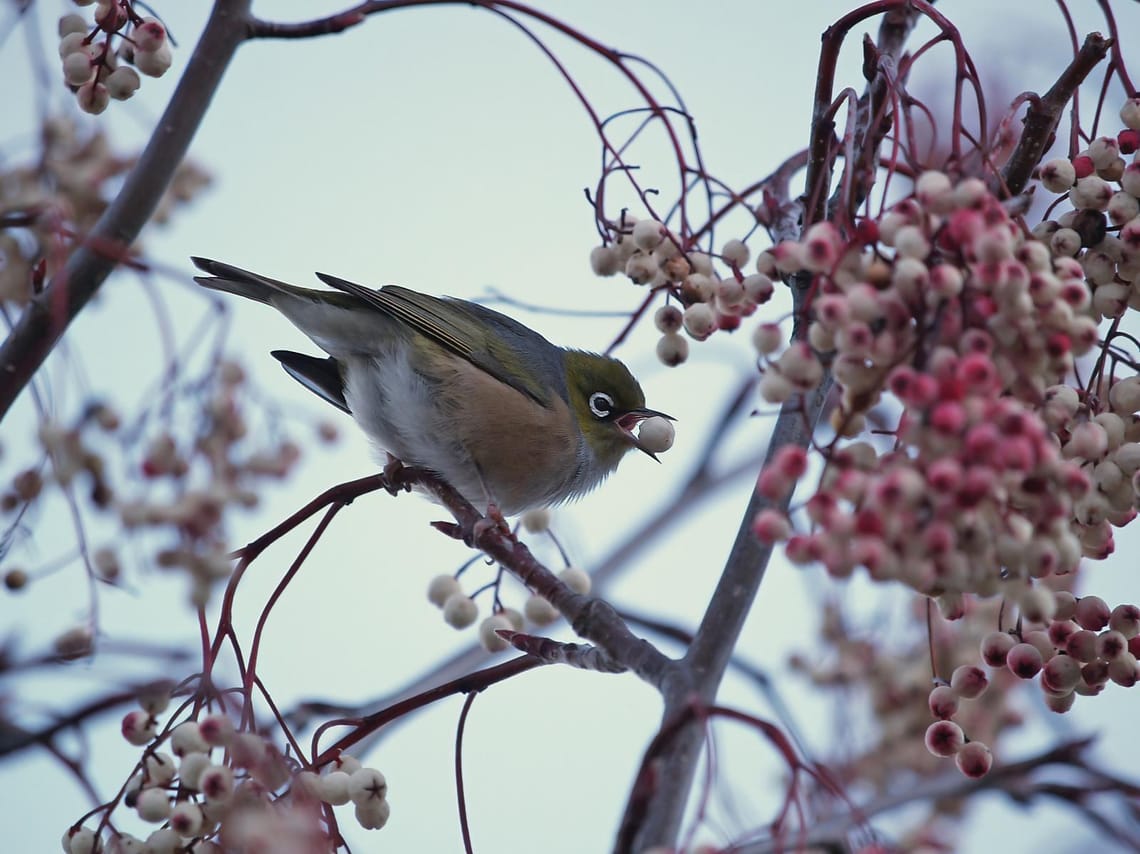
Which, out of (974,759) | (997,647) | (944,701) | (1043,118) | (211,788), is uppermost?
(1043,118)

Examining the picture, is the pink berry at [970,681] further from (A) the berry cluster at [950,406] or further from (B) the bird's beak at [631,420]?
(B) the bird's beak at [631,420]

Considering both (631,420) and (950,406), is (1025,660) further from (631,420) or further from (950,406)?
(631,420)

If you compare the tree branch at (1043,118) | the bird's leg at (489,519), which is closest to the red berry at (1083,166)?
the tree branch at (1043,118)

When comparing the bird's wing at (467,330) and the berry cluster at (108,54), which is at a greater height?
the bird's wing at (467,330)

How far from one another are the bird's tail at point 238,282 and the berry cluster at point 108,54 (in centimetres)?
142

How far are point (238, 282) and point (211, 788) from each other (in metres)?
2.86

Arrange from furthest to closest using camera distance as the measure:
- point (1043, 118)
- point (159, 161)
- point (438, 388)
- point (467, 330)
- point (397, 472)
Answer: point (467, 330), point (438, 388), point (397, 472), point (159, 161), point (1043, 118)

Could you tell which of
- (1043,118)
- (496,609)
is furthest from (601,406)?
(1043,118)

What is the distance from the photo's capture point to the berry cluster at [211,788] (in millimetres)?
2225

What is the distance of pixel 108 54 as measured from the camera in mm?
3047

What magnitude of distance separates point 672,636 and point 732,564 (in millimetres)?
1178

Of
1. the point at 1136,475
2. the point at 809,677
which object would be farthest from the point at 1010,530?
the point at 809,677

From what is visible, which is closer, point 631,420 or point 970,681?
point 970,681

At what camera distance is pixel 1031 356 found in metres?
1.80
